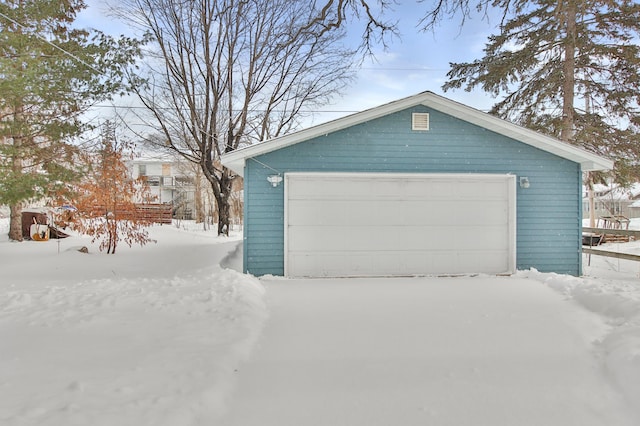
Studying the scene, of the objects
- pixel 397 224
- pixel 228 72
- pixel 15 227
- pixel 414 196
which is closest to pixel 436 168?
pixel 414 196

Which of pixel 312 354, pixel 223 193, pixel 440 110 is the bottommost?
pixel 312 354

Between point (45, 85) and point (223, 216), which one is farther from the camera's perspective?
point (223, 216)

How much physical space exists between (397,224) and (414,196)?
62 cm

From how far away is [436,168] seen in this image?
7184 mm

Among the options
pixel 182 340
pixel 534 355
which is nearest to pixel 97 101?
pixel 182 340

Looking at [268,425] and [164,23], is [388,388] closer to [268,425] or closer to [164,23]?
[268,425]

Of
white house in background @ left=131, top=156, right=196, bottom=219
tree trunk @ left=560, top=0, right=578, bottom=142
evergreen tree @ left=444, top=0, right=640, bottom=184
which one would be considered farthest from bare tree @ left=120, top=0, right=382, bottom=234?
white house in background @ left=131, top=156, right=196, bottom=219

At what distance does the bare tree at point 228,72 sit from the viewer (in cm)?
1268

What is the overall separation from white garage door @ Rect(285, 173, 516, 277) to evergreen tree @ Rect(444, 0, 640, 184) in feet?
21.1

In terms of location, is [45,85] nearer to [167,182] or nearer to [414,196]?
[414,196]

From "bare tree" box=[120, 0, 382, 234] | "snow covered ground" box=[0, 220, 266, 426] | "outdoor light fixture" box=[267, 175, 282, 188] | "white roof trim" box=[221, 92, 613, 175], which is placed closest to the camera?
"snow covered ground" box=[0, 220, 266, 426]

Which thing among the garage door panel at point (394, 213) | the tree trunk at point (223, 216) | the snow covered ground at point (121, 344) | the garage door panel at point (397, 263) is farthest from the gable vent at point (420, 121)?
the tree trunk at point (223, 216)

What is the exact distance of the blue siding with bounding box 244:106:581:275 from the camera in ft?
22.7

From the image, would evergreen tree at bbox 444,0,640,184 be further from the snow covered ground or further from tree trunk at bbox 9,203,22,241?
tree trunk at bbox 9,203,22,241
